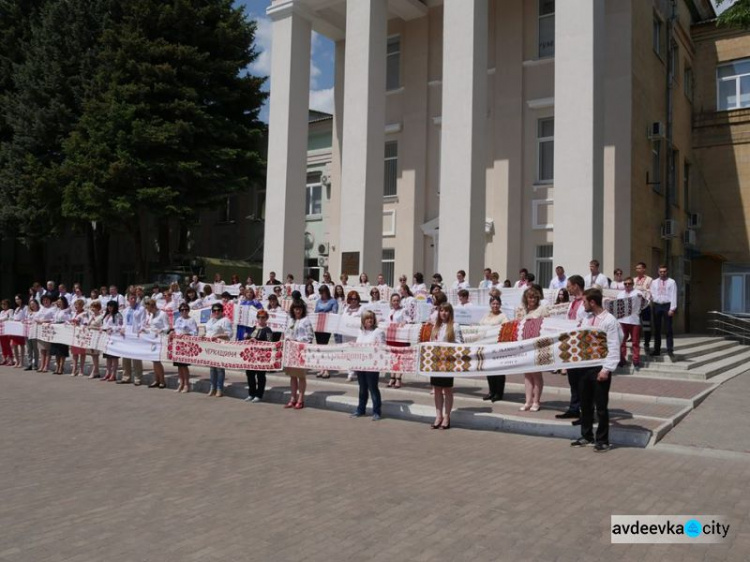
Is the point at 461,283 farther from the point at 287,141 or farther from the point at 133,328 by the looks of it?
the point at 287,141

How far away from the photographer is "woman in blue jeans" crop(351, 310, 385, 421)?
10.6m

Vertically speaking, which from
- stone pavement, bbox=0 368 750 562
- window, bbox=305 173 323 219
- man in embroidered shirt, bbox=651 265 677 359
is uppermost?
window, bbox=305 173 323 219

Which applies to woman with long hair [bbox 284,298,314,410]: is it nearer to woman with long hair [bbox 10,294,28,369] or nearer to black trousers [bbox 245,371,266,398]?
black trousers [bbox 245,371,266,398]

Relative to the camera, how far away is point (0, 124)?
34.9 metres

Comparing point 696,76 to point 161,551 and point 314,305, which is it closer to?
point 314,305

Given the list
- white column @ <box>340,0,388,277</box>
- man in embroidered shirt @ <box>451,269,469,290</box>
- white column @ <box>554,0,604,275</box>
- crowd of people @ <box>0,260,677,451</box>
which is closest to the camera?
crowd of people @ <box>0,260,677,451</box>

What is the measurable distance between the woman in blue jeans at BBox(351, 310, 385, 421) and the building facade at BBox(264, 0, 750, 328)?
771 cm

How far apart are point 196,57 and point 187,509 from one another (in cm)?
2649

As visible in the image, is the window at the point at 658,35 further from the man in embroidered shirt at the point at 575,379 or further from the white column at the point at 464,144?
the man in embroidered shirt at the point at 575,379

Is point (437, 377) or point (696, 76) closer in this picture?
point (437, 377)

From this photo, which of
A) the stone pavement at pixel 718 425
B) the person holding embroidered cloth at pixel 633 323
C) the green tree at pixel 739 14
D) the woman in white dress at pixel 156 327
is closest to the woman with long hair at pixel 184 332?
the woman in white dress at pixel 156 327

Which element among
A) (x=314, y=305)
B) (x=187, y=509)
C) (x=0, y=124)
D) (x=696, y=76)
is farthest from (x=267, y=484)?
(x=0, y=124)

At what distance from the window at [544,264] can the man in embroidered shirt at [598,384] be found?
44.9ft

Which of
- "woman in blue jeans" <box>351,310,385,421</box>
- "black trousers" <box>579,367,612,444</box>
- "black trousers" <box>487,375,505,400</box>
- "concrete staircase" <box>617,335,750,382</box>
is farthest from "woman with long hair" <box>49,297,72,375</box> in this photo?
"black trousers" <box>579,367,612,444</box>
